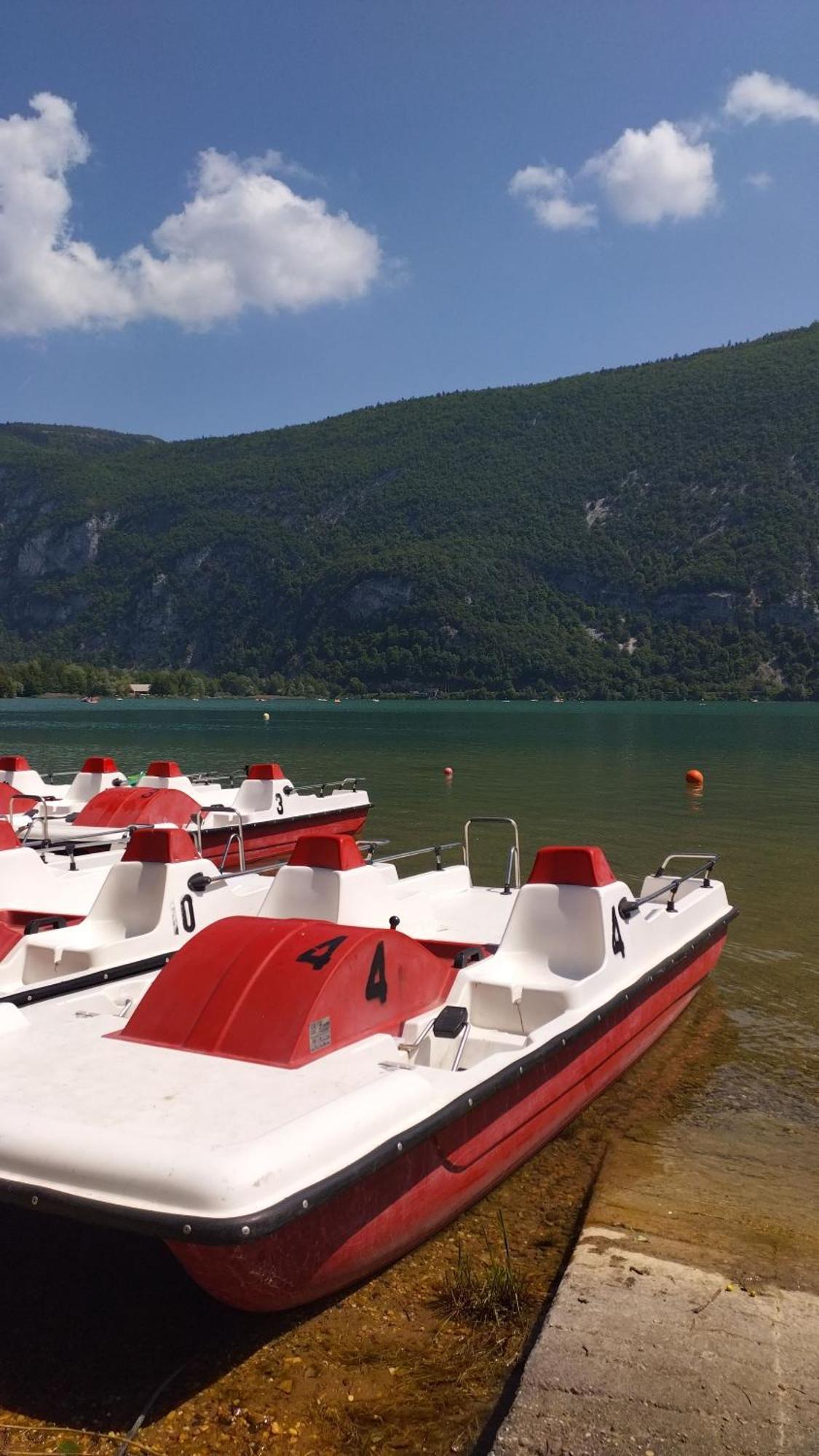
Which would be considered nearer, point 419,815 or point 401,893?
point 401,893

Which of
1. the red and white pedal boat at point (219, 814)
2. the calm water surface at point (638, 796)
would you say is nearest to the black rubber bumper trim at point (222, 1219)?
the calm water surface at point (638, 796)

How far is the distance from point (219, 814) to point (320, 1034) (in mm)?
13422

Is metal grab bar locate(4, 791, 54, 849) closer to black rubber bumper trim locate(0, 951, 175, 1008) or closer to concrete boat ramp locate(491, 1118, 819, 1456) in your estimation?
black rubber bumper trim locate(0, 951, 175, 1008)

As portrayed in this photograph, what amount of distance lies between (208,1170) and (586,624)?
18075cm

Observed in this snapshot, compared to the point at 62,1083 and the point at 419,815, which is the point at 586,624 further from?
the point at 62,1083

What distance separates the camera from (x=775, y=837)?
21312mm

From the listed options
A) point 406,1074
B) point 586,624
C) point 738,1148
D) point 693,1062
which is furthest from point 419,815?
point 586,624

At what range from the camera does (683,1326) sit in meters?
4.39

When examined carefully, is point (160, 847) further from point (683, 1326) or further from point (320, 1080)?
point (683, 1326)

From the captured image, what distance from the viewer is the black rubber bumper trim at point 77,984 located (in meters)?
7.27

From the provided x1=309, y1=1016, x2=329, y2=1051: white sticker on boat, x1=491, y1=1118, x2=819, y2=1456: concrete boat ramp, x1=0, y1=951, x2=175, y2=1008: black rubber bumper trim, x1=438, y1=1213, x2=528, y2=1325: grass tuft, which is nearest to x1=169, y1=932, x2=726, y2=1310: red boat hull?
x1=438, y1=1213, x2=528, y2=1325: grass tuft

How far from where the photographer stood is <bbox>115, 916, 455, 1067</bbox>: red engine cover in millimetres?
5352

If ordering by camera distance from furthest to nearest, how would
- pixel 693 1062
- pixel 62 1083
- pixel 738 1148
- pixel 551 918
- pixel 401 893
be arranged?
pixel 401 893 → pixel 693 1062 → pixel 551 918 → pixel 738 1148 → pixel 62 1083

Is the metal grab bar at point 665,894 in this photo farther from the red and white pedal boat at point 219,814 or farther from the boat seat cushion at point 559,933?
the red and white pedal boat at point 219,814
